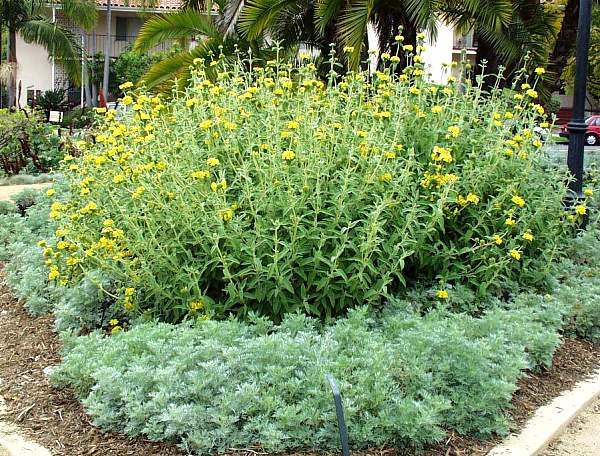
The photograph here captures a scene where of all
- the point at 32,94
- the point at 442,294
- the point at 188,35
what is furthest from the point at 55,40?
the point at 442,294

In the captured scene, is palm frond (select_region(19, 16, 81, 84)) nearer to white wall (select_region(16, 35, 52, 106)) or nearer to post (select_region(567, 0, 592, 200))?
white wall (select_region(16, 35, 52, 106))

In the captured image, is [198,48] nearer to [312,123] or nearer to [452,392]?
[312,123]

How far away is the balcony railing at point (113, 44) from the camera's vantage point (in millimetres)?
37156

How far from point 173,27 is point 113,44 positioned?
26.1 metres

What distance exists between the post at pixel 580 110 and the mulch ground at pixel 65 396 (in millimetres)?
2192

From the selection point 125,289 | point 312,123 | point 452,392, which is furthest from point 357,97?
point 452,392

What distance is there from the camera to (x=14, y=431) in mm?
3811

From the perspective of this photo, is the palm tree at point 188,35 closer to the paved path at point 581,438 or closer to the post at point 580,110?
the post at point 580,110

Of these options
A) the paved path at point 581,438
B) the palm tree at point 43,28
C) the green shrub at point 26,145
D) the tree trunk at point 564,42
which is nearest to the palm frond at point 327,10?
the tree trunk at point 564,42

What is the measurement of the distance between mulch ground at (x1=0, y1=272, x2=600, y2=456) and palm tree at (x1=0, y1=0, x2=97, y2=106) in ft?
67.5

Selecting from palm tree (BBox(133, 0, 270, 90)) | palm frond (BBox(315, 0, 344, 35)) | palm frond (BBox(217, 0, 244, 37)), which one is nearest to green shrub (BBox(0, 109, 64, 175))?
palm tree (BBox(133, 0, 270, 90))

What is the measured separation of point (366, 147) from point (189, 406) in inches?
81.7

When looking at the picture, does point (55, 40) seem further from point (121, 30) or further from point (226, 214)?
point (226, 214)

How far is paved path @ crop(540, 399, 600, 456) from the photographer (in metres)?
3.85
